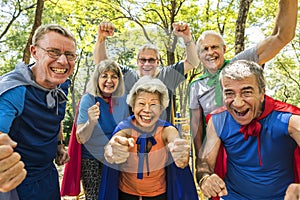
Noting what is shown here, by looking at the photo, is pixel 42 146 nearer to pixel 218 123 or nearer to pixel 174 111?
pixel 174 111

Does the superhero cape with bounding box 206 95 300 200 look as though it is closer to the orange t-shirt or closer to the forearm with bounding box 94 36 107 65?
the orange t-shirt

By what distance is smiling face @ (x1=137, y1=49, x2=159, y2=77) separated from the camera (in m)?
2.59

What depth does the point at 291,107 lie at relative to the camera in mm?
2166

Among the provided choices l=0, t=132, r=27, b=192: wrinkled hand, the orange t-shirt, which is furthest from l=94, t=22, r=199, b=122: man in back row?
l=0, t=132, r=27, b=192: wrinkled hand

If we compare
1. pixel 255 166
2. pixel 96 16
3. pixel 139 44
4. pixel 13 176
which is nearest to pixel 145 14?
pixel 96 16

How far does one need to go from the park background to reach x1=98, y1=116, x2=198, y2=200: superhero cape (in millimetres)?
548

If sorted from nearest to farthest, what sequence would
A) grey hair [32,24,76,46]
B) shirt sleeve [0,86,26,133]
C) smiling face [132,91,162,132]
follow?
shirt sleeve [0,86,26,133] < smiling face [132,91,162,132] < grey hair [32,24,76,46]

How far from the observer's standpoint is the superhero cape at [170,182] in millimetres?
2416

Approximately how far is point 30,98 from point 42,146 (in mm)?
415

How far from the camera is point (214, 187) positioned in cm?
204

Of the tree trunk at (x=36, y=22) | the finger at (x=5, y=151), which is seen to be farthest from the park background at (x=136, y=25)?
the finger at (x=5, y=151)

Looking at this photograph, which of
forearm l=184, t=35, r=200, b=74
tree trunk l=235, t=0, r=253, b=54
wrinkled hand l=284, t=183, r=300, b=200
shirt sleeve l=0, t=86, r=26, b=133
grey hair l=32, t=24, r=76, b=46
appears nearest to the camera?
wrinkled hand l=284, t=183, r=300, b=200

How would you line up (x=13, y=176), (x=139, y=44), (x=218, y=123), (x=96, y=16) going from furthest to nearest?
1. (x=96, y=16)
2. (x=139, y=44)
3. (x=218, y=123)
4. (x=13, y=176)

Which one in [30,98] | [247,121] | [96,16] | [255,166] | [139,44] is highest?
[96,16]
